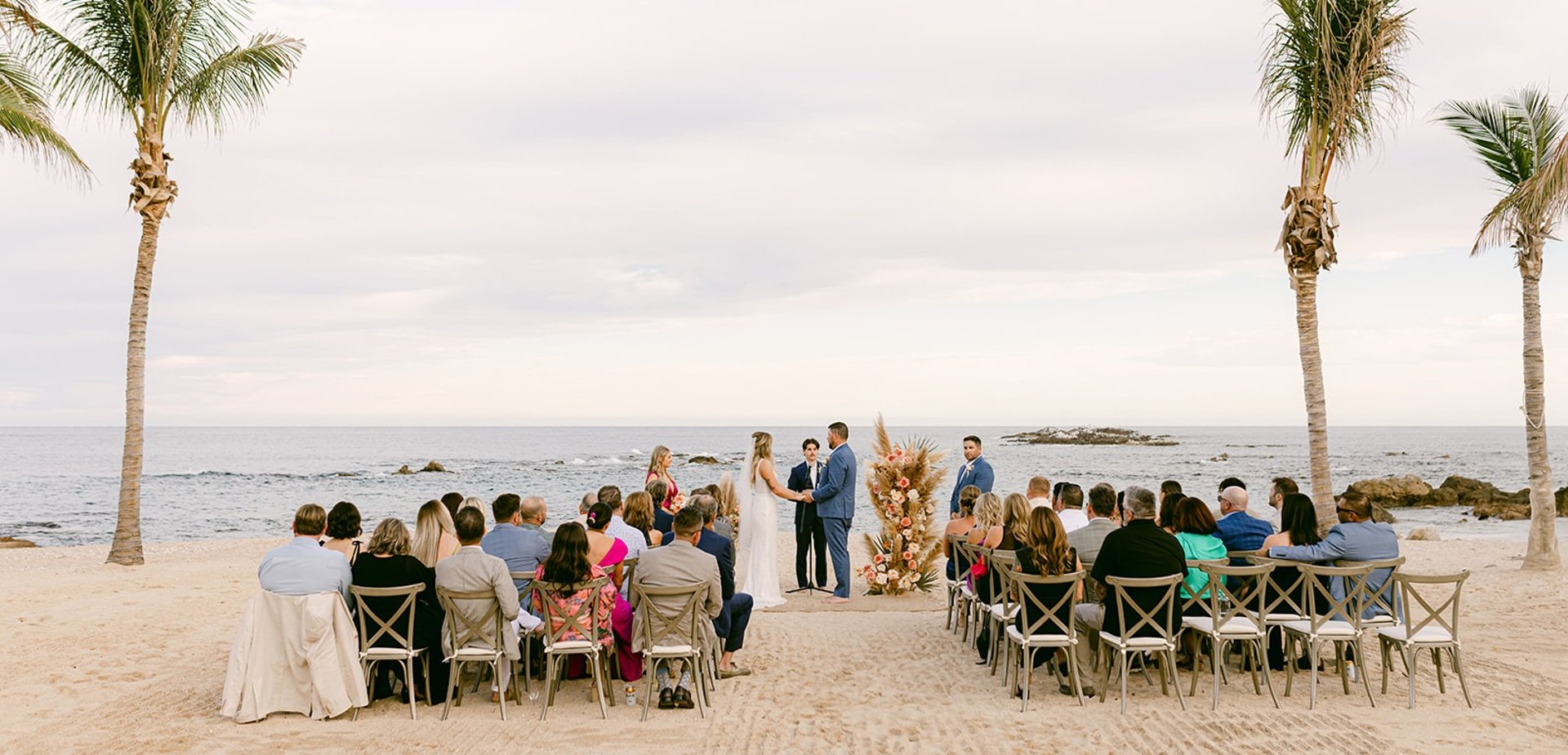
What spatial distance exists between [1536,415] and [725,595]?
1161cm

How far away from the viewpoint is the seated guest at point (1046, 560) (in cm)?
680

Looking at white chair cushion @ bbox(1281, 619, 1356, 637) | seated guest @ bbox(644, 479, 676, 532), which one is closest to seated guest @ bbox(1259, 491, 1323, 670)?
white chair cushion @ bbox(1281, 619, 1356, 637)

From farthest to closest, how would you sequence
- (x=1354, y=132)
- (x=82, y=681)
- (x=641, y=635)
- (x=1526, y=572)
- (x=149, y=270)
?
(x=149, y=270), (x=1526, y=572), (x=1354, y=132), (x=82, y=681), (x=641, y=635)

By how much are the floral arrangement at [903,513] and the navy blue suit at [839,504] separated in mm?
399

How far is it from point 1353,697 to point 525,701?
18.5 ft

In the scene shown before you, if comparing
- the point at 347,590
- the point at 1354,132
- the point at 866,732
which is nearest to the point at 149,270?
the point at 347,590

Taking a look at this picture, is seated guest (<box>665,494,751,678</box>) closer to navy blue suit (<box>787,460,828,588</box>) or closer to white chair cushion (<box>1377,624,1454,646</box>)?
navy blue suit (<box>787,460,828,588</box>)

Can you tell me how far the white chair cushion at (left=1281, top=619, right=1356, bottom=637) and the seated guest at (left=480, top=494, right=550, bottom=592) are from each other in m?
5.29

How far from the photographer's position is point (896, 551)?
38.9ft

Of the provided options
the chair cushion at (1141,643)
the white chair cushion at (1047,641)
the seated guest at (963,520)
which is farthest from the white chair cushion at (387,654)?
the seated guest at (963,520)

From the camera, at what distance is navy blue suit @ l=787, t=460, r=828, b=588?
38.0 ft

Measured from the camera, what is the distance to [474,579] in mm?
6449

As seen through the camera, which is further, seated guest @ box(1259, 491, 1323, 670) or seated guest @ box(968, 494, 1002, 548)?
seated guest @ box(968, 494, 1002, 548)

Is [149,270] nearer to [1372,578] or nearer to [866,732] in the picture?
[866,732]
